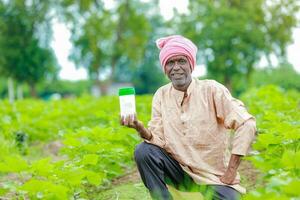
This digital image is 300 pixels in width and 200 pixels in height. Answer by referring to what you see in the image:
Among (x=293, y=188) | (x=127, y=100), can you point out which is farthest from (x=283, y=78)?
(x=293, y=188)

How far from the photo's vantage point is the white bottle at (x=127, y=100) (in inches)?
132

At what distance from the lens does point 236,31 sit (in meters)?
30.1

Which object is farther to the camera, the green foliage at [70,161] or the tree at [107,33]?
the tree at [107,33]

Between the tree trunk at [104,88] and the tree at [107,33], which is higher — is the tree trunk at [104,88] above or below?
below

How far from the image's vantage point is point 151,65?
53281mm

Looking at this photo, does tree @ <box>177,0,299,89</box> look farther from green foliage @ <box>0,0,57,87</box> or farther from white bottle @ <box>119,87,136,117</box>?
white bottle @ <box>119,87,136,117</box>

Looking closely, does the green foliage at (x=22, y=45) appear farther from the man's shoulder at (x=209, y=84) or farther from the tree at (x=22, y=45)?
the man's shoulder at (x=209, y=84)

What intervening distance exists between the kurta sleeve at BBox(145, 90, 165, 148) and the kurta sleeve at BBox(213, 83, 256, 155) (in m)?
0.41

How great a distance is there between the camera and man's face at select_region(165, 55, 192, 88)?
3.79 m

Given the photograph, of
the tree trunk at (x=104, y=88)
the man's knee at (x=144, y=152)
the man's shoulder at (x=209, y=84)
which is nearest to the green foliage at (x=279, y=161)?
the man's shoulder at (x=209, y=84)

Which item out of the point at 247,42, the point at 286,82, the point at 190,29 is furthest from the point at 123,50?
the point at 286,82

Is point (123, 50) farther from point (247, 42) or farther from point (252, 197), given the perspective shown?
point (252, 197)

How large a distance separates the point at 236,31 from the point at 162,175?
27076mm

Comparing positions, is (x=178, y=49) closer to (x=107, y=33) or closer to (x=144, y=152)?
(x=144, y=152)
